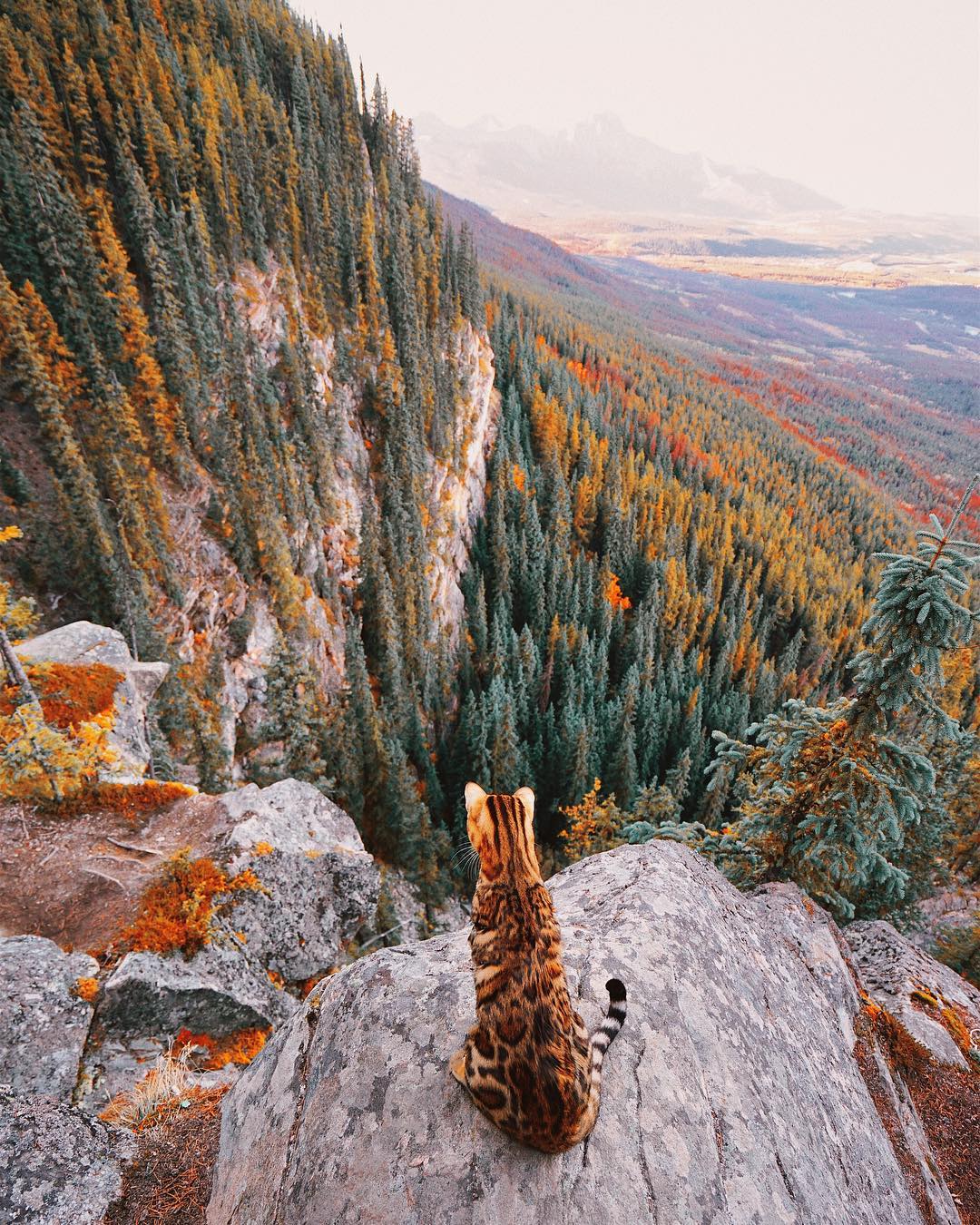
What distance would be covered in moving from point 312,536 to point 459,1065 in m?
54.6

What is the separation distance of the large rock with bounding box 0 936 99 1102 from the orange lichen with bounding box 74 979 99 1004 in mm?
50

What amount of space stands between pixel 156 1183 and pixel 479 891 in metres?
4.37

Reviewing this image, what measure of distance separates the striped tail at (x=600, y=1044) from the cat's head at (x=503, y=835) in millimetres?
1385

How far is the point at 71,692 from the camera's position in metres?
17.5

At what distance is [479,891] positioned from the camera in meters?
5.71

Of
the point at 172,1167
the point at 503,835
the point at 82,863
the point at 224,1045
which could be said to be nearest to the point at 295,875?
the point at 224,1045

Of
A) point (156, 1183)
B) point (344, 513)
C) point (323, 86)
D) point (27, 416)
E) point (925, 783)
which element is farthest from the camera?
point (323, 86)

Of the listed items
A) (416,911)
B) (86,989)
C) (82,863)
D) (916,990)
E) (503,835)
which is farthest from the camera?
(416,911)

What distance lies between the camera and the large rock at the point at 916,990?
901 centimetres

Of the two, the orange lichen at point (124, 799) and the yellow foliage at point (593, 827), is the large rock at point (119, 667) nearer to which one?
the orange lichen at point (124, 799)

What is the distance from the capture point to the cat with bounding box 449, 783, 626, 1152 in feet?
14.3

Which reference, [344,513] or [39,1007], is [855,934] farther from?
[344,513]

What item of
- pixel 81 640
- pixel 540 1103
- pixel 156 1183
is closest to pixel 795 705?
pixel 540 1103

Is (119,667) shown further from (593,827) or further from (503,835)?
(593,827)
